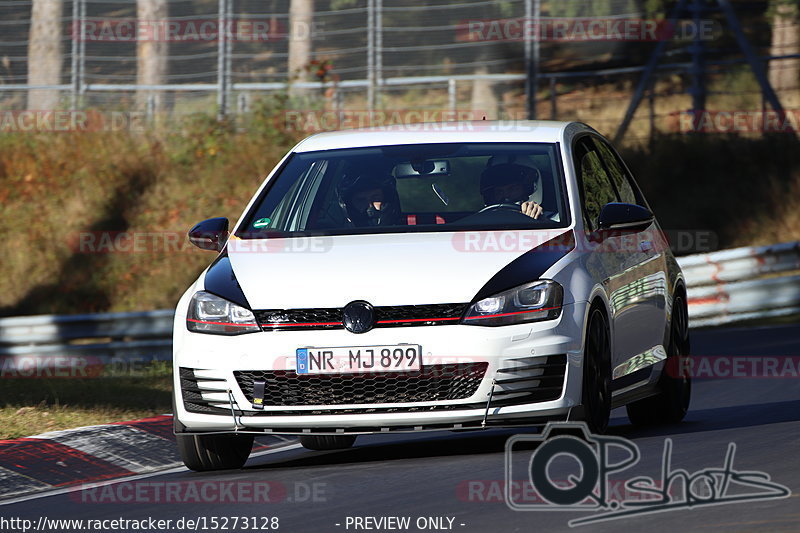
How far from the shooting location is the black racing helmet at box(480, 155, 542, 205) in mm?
8891

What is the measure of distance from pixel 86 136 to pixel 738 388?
1798 centimetres

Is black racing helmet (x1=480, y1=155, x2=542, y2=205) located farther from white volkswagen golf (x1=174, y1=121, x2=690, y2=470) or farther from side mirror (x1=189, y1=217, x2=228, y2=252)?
side mirror (x1=189, y1=217, x2=228, y2=252)

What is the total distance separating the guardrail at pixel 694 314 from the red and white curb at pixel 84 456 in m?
9.49

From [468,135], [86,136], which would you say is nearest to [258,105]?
[86,136]

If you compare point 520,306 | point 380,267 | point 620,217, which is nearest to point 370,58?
point 620,217

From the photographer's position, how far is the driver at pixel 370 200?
8.91 metres

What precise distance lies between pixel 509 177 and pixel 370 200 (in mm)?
761

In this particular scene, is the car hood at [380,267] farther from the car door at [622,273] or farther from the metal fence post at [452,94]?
the metal fence post at [452,94]

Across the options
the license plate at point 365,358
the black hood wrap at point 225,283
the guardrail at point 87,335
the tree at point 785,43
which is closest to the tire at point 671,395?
the license plate at point 365,358

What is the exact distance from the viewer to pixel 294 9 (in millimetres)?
28719

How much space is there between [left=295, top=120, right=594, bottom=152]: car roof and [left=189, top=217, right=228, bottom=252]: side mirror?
83 cm

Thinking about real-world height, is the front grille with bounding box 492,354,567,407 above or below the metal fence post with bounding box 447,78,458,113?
above

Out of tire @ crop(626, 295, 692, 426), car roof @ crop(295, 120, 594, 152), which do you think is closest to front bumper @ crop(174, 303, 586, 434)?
car roof @ crop(295, 120, 594, 152)

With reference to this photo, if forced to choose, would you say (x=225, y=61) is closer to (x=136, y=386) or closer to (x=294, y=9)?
(x=294, y=9)
